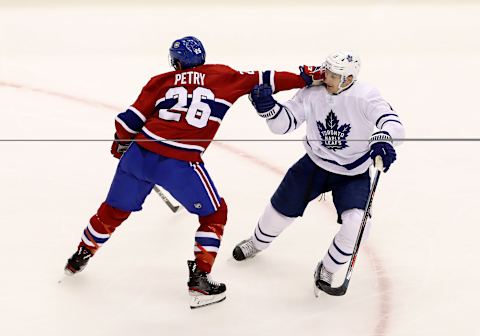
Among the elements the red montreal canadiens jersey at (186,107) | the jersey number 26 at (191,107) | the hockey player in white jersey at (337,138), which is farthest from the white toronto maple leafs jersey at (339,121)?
the jersey number 26 at (191,107)

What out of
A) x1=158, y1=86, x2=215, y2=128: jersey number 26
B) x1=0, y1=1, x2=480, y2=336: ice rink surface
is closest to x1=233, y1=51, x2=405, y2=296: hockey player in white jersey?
x1=158, y1=86, x2=215, y2=128: jersey number 26

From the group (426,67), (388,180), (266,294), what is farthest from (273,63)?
(266,294)

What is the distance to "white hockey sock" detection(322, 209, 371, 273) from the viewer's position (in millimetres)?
3365

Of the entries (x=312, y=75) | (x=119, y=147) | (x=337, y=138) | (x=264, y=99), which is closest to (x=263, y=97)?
(x=264, y=99)

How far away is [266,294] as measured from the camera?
3521mm

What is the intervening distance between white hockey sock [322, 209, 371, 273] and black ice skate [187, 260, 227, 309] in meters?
0.45

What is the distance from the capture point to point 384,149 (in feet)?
10.4

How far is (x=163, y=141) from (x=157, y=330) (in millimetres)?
689

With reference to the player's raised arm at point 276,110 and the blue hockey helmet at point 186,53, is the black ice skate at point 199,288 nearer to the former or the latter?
the player's raised arm at point 276,110

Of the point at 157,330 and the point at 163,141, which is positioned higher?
the point at 163,141

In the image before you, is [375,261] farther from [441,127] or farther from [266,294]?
[441,127]

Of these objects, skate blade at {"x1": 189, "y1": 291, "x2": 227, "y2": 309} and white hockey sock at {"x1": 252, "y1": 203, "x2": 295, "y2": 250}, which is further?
white hockey sock at {"x1": 252, "y1": 203, "x2": 295, "y2": 250}

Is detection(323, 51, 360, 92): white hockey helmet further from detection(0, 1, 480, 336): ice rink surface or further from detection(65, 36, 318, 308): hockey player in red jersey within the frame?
detection(0, 1, 480, 336): ice rink surface

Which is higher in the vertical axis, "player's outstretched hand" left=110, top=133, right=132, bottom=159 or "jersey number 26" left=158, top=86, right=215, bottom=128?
"jersey number 26" left=158, top=86, right=215, bottom=128
